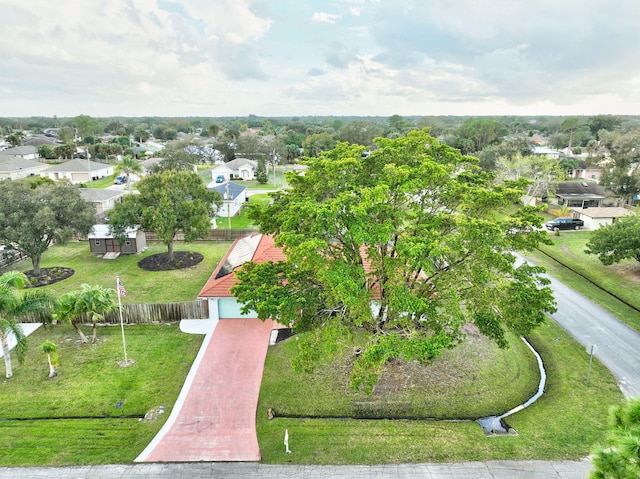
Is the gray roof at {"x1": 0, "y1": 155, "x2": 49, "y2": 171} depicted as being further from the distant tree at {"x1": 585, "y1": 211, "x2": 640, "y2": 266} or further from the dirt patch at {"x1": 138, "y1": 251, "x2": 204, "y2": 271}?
the distant tree at {"x1": 585, "y1": 211, "x2": 640, "y2": 266}

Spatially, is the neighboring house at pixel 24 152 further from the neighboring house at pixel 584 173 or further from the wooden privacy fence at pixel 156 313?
the neighboring house at pixel 584 173

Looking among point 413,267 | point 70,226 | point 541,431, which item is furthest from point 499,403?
point 70,226

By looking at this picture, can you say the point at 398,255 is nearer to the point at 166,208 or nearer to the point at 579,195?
the point at 166,208

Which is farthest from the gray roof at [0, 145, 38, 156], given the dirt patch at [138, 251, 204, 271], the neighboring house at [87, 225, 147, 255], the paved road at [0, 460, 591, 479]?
the paved road at [0, 460, 591, 479]

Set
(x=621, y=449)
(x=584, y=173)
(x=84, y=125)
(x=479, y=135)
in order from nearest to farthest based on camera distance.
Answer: (x=621, y=449) < (x=584, y=173) < (x=479, y=135) < (x=84, y=125)

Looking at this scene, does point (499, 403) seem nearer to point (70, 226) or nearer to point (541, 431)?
point (541, 431)

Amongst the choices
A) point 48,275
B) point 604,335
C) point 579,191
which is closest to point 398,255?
point 604,335
